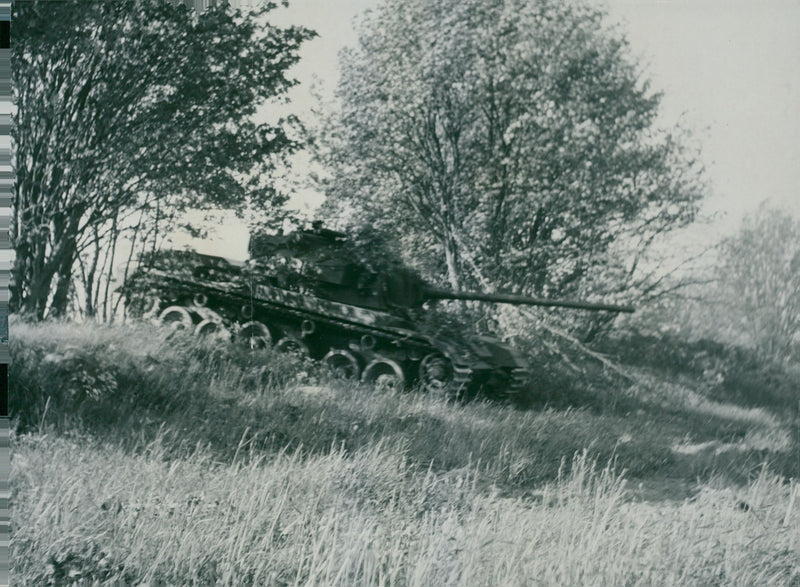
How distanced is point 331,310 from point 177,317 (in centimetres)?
59

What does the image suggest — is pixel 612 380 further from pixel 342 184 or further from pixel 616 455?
pixel 342 184

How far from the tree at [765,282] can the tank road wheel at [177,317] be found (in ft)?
6.78

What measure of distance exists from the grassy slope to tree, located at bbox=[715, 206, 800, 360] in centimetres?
37

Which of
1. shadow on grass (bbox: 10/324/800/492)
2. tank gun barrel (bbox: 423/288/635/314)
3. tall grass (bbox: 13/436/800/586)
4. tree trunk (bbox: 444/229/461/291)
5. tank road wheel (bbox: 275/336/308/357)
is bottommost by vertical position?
tall grass (bbox: 13/436/800/586)

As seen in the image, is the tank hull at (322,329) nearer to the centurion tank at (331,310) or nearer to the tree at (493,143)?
the centurion tank at (331,310)

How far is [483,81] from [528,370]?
1110 mm

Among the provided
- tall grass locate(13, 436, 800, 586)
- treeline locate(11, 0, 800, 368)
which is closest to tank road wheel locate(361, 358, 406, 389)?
tall grass locate(13, 436, 800, 586)

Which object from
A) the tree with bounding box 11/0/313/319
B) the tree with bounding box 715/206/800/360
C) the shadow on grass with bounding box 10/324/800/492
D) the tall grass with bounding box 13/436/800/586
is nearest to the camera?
the tall grass with bounding box 13/436/800/586

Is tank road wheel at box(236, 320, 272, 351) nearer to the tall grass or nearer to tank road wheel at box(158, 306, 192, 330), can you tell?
tank road wheel at box(158, 306, 192, 330)

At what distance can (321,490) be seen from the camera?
3.16 metres

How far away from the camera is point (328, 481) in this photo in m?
3.17

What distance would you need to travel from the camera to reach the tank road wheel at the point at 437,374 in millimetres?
3240

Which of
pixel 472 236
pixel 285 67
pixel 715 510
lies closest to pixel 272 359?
pixel 472 236

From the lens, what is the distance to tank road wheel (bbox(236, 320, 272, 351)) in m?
3.27
